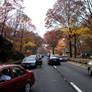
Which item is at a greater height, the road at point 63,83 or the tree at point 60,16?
the tree at point 60,16

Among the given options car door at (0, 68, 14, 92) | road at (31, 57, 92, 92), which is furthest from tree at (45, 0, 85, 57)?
car door at (0, 68, 14, 92)

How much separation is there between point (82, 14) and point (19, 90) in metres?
21.7

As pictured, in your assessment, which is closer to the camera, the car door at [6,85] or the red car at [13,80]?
the car door at [6,85]

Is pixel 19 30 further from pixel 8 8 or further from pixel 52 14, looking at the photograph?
pixel 8 8

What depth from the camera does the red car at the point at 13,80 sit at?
459 cm

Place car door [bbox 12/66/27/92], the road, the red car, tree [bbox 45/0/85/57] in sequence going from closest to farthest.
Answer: the red car < car door [bbox 12/66/27/92] < the road < tree [bbox 45/0/85/57]

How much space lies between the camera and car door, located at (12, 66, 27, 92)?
17.1ft

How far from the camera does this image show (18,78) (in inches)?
215

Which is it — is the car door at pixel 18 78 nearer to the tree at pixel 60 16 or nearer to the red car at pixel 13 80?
the red car at pixel 13 80

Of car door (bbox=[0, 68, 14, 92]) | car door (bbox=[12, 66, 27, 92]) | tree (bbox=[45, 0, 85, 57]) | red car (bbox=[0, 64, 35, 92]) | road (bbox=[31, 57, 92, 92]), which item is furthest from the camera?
tree (bbox=[45, 0, 85, 57])

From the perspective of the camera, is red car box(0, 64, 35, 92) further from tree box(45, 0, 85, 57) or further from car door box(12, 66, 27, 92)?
tree box(45, 0, 85, 57)

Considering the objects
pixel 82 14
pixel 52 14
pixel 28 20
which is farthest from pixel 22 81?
pixel 28 20

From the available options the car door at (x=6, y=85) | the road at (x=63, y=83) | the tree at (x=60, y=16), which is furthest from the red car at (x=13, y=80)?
the tree at (x=60, y=16)

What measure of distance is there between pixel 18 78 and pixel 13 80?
1.34ft
